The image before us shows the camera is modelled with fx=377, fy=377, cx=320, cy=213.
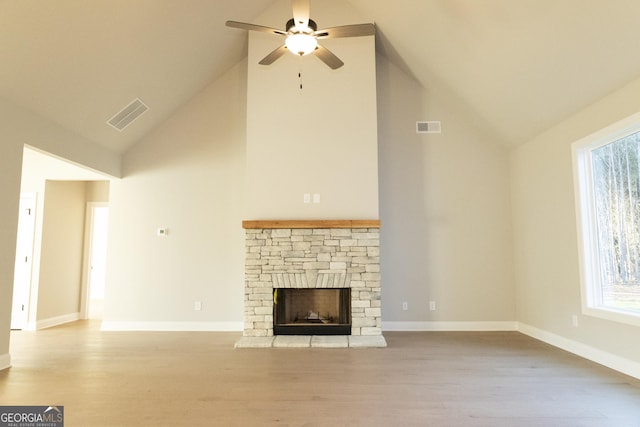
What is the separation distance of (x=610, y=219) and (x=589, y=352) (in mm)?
1368

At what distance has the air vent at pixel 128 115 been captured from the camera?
4918 millimetres

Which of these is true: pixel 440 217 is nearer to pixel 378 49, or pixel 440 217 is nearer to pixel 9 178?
pixel 378 49

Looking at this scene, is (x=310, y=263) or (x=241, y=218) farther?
(x=241, y=218)

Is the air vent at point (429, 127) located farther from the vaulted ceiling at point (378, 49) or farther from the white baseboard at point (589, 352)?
the white baseboard at point (589, 352)

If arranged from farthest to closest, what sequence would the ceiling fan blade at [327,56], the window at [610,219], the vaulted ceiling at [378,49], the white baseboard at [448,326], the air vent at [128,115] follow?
the white baseboard at [448,326] < the air vent at [128,115] < the ceiling fan blade at [327,56] < the window at [610,219] < the vaulted ceiling at [378,49]

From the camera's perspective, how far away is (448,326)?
17.6 feet

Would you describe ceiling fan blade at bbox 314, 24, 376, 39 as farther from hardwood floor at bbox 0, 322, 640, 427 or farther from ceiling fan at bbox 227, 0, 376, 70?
hardwood floor at bbox 0, 322, 640, 427

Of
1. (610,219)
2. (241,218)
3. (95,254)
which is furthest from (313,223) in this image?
(95,254)

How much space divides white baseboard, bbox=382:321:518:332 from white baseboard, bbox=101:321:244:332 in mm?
2193

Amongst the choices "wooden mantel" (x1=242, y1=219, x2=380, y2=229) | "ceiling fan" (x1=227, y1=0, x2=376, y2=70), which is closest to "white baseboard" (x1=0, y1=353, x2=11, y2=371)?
"wooden mantel" (x1=242, y1=219, x2=380, y2=229)

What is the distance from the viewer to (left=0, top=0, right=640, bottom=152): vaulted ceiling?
319cm

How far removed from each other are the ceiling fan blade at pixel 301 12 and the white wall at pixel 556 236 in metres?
2.85

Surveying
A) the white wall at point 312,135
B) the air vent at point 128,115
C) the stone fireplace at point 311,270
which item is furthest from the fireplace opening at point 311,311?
the air vent at point 128,115

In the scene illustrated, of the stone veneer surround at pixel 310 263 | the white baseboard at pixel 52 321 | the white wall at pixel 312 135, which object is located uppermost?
the white wall at pixel 312 135
